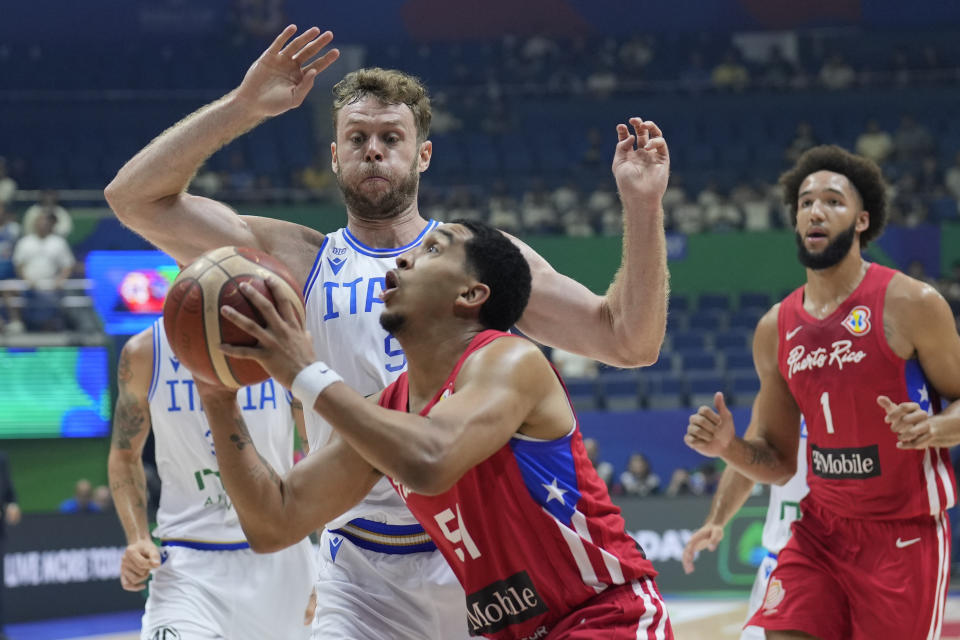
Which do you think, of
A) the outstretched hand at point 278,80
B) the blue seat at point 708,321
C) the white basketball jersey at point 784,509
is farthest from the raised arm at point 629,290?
the blue seat at point 708,321

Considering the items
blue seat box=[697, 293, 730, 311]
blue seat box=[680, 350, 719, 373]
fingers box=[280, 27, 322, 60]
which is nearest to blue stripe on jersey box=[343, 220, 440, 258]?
fingers box=[280, 27, 322, 60]

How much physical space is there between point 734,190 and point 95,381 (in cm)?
1082

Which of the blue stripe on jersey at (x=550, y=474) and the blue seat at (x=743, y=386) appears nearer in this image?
the blue stripe on jersey at (x=550, y=474)

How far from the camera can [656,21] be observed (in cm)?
2556

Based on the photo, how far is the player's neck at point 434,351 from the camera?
324 cm

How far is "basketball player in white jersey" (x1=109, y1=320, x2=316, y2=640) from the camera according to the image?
4.91 m

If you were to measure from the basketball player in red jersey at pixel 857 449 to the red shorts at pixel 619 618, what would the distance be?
1.65 meters

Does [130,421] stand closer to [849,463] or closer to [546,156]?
[849,463]

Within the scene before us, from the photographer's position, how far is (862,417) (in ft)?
16.3

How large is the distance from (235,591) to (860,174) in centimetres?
328

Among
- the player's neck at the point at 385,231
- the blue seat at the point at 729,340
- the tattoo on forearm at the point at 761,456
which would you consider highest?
the blue seat at the point at 729,340

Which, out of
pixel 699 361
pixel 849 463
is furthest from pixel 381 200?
pixel 699 361

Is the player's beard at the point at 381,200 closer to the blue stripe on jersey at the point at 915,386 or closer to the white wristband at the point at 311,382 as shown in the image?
the white wristband at the point at 311,382

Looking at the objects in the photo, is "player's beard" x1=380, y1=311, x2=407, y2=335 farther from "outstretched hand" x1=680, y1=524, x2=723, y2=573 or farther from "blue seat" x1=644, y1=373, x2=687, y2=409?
"blue seat" x1=644, y1=373, x2=687, y2=409
